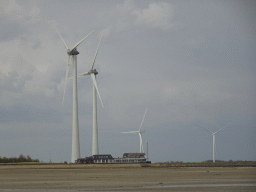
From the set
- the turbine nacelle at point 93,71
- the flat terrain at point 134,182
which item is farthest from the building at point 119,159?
the flat terrain at point 134,182

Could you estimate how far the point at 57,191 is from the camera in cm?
3191

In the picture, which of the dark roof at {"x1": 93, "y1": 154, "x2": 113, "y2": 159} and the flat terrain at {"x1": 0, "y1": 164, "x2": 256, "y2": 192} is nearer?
the flat terrain at {"x1": 0, "y1": 164, "x2": 256, "y2": 192}

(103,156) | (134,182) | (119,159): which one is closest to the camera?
(134,182)

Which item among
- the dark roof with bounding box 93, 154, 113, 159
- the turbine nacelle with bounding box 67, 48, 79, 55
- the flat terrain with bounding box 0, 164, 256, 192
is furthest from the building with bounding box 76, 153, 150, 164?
the flat terrain with bounding box 0, 164, 256, 192

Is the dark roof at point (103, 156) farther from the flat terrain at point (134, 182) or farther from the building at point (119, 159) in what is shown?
the flat terrain at point (134, 182)

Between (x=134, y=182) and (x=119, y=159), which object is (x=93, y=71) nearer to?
(x=119, y=159)

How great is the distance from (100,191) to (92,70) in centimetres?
12601

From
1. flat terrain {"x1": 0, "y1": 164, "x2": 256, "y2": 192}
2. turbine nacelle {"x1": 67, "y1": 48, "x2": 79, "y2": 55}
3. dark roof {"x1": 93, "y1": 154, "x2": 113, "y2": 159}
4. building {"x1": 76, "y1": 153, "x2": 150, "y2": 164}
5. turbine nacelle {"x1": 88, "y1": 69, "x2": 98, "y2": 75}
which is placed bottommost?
building {"x1": 76, "y1": 153, "x2": 150, "y2": 164}

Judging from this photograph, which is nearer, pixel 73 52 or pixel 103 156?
pixel 73 52

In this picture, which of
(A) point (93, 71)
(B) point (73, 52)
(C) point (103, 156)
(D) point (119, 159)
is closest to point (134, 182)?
(B) point (73, 52)

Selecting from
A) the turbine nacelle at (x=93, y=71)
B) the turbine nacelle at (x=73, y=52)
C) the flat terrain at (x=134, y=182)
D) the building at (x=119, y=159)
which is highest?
the turbine nacelle at (x=73, y=52)

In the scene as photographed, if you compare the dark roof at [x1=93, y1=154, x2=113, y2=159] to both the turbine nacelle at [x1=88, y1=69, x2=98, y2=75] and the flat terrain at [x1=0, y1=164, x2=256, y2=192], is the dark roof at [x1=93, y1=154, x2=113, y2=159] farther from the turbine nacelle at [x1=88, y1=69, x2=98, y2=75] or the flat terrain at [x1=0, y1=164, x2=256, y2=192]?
the flat terrain at [x1=0, y1=164, x2=256, y2=192]

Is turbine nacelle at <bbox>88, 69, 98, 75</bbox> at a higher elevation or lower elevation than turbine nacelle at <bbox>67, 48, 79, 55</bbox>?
lower

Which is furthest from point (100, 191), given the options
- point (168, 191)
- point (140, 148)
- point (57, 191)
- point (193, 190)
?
point (140, 148)
